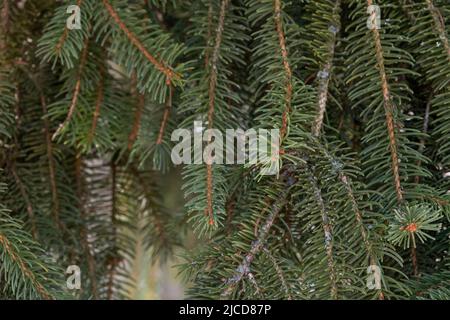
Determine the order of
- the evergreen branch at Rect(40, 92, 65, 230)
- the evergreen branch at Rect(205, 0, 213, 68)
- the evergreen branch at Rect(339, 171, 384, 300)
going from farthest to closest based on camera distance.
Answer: the evergreen branch at Rect(40, 92, 65, 230), the evergreen branch at Rect(205, 0, 213, 68), the evergreen branch at Rect(339, 171, 384, 300)

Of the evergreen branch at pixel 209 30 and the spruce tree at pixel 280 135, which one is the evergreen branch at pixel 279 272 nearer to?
the spruce tree at pixel 280 135

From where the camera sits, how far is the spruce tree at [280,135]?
0.57 m

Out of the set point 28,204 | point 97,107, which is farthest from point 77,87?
point 28,204

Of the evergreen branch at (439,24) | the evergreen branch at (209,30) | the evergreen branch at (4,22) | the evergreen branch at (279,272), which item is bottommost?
the evergreen branch at (279,272)

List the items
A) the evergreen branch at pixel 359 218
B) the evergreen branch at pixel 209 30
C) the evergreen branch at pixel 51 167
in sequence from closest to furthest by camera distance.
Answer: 1. the evergreen branch at pixel 359 218
2. the evergreen branch at pixel 209 30
3. the evergreen branch at pixel 51 167

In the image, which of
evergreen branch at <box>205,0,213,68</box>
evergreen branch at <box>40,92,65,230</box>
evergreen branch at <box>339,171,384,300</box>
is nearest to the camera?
evergreen branch at <box>339,171,384,300</box>

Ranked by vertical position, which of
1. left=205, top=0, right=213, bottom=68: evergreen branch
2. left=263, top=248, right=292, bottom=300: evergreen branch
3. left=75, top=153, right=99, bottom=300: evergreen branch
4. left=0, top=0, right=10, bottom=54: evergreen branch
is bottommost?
left=263, top=248, right=292, bottom=300: evergreen branch

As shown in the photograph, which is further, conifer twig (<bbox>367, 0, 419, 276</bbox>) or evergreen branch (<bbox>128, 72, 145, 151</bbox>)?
evergreen branch (<bbox>128, 72, 145, 151</bbox>)

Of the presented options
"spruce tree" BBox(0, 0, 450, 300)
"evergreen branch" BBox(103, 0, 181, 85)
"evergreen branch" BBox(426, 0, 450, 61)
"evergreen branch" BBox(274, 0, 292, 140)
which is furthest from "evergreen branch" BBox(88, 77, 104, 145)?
"evergreen branch" BBox(426, 0, 450, 61)

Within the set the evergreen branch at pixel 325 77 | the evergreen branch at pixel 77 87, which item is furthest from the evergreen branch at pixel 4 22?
the evergreen branch at pixel 325 77

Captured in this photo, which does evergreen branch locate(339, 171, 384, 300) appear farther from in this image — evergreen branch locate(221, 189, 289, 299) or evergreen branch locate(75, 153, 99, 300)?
evergreen branch locate(75, 153, 99, 300)

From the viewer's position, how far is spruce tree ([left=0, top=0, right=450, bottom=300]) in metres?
0.57

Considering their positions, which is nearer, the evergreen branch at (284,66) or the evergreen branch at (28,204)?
the evergreen branch at (284,66)

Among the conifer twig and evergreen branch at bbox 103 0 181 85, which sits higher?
evergreen branch at bbox 103 0 181 85
